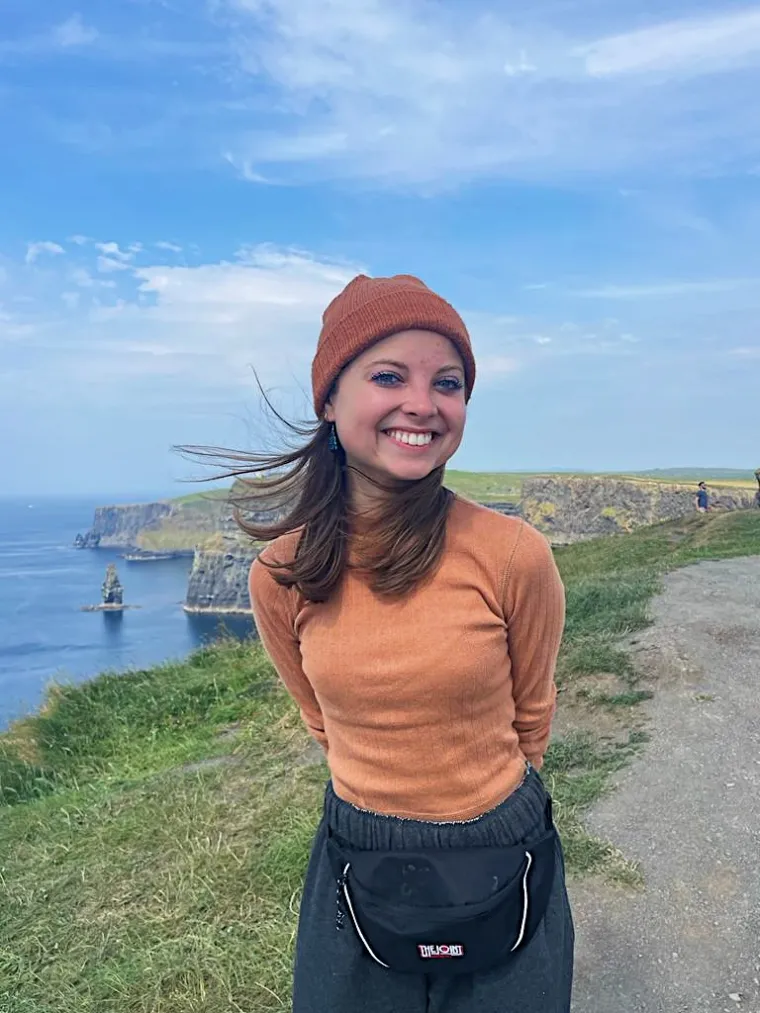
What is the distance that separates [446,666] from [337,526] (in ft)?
1.37

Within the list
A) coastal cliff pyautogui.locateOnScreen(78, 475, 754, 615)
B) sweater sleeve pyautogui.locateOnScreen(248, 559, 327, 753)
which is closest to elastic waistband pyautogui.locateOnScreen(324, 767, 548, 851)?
sweater sleeve pyautogui.locateOnScreen(248, 559, 327, 753)

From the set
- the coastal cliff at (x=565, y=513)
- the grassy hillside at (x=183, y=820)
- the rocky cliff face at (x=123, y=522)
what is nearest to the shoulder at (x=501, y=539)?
the grassy hillside at (x=183, y=820)

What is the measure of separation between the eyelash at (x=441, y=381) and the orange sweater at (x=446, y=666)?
265mm

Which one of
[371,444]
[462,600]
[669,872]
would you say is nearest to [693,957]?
[669,872]

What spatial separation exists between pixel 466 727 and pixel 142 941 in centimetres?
280

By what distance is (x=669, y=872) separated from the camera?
12.8 ft

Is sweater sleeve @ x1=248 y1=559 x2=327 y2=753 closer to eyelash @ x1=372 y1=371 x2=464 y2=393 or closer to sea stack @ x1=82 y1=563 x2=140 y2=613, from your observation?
eyelash @ x1=372 y1=371 x2=464 y2=393

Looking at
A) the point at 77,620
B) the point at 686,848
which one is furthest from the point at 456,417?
the point at 77,620

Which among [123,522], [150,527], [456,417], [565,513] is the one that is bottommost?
[150,527]

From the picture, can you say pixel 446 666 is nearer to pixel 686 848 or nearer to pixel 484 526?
pixel 484 526

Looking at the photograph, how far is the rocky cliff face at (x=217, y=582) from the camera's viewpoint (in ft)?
239

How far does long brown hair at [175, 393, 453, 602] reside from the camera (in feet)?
5.57

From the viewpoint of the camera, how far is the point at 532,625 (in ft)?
5.70

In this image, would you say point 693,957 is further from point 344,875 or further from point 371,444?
point 371,444
